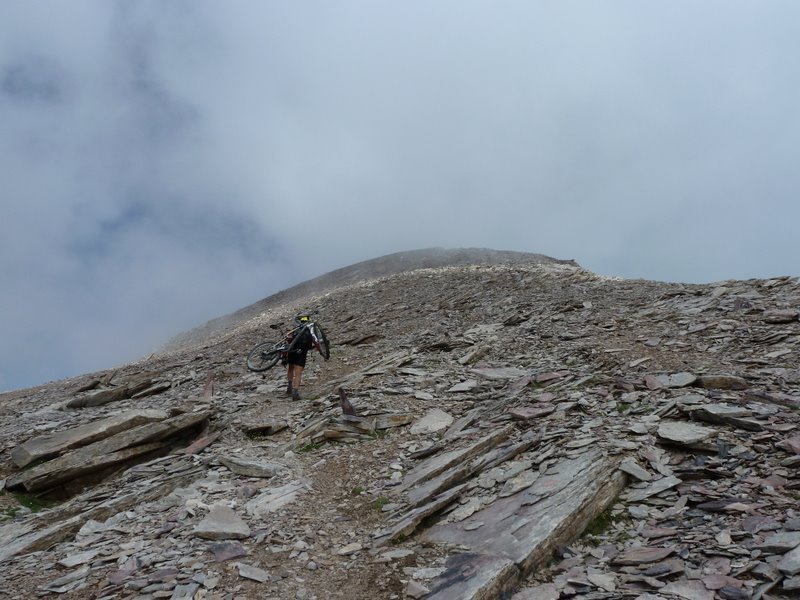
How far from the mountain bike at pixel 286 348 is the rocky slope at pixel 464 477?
150cm

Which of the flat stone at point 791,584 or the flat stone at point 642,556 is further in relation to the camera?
the flat stone at point 642,556

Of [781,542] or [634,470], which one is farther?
[634,470]

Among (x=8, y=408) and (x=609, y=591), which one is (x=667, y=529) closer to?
(x=609, y=591)

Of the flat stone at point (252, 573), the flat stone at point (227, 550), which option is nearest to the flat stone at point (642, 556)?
the flat stone at point (252, 573)

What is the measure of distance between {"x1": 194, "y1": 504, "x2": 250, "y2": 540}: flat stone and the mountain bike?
8.08 metres

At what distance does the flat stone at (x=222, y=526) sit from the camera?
8.02 meters

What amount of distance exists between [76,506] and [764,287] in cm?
2170

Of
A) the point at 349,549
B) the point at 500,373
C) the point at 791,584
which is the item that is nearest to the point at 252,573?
the point at 349,549

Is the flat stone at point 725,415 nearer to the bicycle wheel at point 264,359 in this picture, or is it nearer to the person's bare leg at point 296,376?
the person's bare leg at point 296,376

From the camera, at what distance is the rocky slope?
636cm

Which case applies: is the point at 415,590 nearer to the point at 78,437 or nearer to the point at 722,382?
the point at 722,382

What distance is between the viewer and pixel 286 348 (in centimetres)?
1792

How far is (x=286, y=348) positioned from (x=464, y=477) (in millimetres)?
10271

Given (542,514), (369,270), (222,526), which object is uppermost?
(369,270)
